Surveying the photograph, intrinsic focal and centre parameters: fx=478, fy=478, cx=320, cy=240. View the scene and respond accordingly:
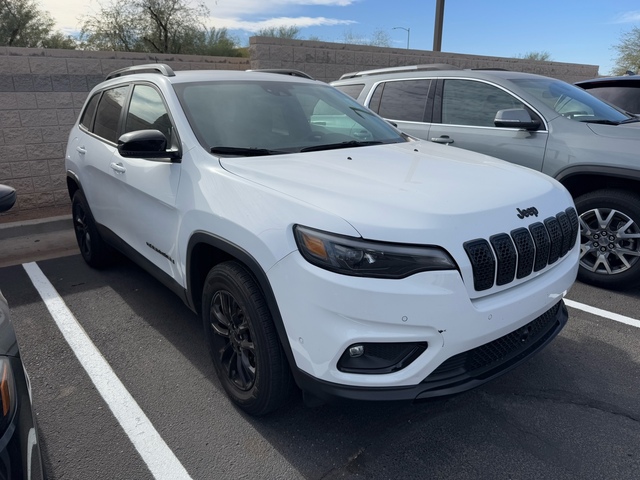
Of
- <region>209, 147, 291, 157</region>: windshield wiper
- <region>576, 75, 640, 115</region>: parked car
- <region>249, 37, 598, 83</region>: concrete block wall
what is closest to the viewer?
<region>209, 147, 291, 157</region>: windshield wiper

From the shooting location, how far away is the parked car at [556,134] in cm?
408

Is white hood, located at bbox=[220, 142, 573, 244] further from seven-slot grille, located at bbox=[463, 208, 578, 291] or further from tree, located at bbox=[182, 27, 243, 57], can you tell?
tree, located at bbox=[182, 27, 243, 57]

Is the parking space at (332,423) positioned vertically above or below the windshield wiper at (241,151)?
below

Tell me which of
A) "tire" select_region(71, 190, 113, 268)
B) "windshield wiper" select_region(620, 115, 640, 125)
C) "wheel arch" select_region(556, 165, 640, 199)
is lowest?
"tire" select_region(71, 190, 113, 268)

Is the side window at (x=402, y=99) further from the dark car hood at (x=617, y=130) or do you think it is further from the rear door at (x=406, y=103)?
the dark car hood at (x=617, y=130)

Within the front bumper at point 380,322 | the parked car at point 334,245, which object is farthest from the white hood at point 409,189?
the front bumper at point 380,322

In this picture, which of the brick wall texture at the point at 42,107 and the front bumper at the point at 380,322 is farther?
the brick wall texture at the point at 42,107

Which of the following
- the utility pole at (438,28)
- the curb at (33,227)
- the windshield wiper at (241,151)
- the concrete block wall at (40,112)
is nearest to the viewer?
the windshield wiper at (241,151)

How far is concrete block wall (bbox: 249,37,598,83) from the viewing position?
28.0 ft

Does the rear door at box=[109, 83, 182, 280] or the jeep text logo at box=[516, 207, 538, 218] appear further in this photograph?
the rear door at box=[109, 83, 182, 280]

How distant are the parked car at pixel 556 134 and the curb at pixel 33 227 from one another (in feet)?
15.2

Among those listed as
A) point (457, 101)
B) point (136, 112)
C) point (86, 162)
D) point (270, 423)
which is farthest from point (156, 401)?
point (457, 101)

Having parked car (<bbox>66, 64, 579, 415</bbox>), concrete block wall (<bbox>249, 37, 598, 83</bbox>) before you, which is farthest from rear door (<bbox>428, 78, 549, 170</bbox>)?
concrete block wall (<bbox>249, 37, 598, 83</bbox>)

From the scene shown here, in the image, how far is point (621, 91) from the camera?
21.3 ft
